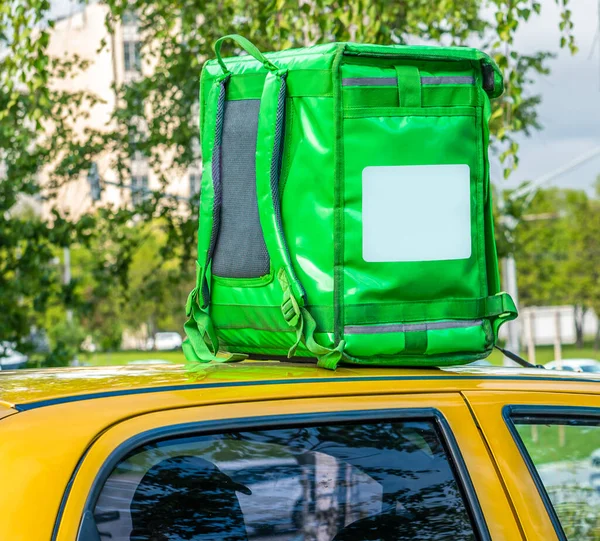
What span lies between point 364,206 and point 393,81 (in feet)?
0.92

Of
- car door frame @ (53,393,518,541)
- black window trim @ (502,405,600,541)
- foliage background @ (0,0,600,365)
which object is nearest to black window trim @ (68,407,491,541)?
car door frame @ (53,393,518,541)

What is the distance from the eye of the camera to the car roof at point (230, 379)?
1618 mm

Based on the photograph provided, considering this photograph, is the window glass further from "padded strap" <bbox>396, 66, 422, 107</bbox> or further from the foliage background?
"padded strap" <bbox>396, 66, 422, 107</bbox>

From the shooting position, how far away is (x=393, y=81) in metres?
2.04

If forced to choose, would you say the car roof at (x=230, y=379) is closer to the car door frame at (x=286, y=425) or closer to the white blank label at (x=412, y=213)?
the car door frame at (x=286, y=425)

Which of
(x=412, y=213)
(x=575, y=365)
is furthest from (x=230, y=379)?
(x=575, y=365)

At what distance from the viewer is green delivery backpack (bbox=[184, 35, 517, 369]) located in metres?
2.01

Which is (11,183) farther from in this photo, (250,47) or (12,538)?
(12,538)

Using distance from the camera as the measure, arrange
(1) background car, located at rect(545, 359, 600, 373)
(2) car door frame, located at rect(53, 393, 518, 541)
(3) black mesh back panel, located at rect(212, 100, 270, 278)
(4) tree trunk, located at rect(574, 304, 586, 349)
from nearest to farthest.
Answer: (2) car door frame, located at rect(53, 393, 518, 541)
(3) black mesh back panel, located at rect(212, 100, 270, 278)
(1) background car, located at rect(545, 359, 600, 373)
(4) tree trunk, located at rect(574, 304, 586, 349)

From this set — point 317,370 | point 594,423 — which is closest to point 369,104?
point 317,370

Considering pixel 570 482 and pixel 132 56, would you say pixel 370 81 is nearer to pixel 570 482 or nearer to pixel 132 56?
pixel 570 482

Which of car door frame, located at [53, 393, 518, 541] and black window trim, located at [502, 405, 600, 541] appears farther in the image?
black window trim, located at [502, 405, 600, 541]

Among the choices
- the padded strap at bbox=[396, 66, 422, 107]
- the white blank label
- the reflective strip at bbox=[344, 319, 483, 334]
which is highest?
the padded strap at bbox=[396, 66, 422, 107]

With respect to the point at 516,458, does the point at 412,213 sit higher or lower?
higher
